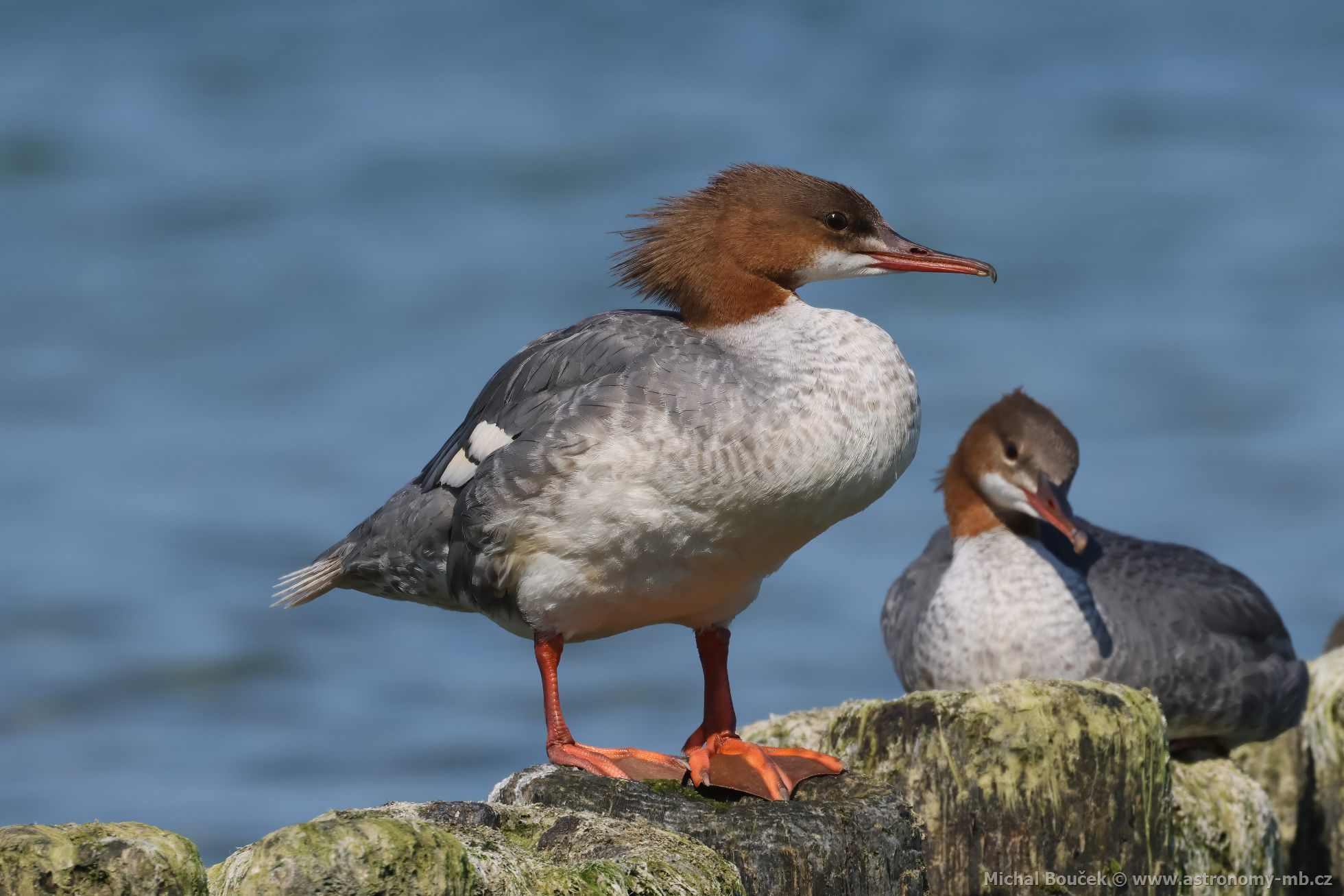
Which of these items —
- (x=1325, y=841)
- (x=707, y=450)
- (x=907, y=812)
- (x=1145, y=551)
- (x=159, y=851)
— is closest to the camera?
(x=159, y=851)

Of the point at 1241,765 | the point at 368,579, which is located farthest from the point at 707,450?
the point at 1241,765

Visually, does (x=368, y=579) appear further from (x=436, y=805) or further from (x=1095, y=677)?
(x=1095, y=677)

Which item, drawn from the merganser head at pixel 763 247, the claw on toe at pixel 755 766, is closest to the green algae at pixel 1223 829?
the claw on toe at pixel 755 766

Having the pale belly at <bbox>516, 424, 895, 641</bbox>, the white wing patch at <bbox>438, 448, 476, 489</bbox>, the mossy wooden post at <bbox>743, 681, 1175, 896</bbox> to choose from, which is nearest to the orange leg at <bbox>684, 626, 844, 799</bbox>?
the mossy wooden post at <bbox>743, 681, 1175, 896</bbox>

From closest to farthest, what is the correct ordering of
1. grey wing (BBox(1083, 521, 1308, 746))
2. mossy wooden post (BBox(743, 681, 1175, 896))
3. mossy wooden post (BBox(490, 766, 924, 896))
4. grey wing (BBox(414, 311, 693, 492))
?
mossy wooden post (BBox(490, 766, 924, 896)) < mossy wooden post (BBox(743, 681, 1175, 896)) < grey wing (BBox(414, 311, 693, 492)) < grey wing (BBox(1083, 521, 1308, 746))

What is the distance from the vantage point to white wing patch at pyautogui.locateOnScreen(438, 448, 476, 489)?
3.88 metres

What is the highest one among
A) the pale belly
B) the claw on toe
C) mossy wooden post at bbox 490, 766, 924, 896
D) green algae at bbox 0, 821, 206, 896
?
the pale belly

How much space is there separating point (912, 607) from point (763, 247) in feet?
6.76

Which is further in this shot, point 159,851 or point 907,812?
point 907,812

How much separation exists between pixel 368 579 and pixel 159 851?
6.62 ft

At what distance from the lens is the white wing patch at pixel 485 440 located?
3.81 m

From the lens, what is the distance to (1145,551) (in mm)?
5555

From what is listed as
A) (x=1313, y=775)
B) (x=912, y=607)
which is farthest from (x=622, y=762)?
(x=1313, y=775)

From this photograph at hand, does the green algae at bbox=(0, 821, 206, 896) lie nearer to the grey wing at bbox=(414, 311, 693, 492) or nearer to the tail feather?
the grey wing at bbox=(414, 311, 693, 492)
